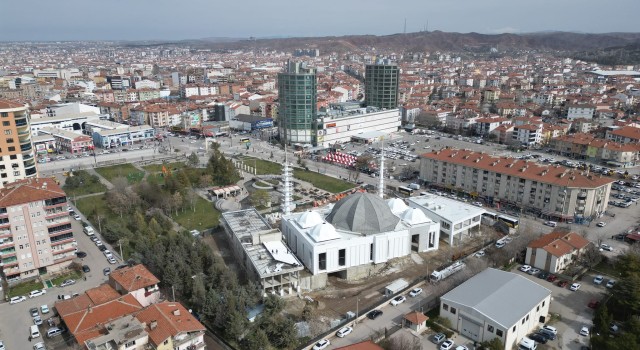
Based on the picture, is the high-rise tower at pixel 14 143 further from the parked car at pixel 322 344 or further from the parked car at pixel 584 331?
the parked car at pixel 584 331

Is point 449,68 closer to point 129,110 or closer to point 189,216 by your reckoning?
point 129,110

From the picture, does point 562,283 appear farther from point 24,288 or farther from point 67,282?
point 24,288

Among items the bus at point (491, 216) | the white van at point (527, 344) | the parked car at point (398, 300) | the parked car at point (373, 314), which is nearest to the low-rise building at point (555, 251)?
the bus at point (491, 216)

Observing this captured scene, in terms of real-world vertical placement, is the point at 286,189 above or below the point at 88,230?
above

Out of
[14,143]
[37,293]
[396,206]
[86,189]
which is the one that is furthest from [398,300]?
[86,189]

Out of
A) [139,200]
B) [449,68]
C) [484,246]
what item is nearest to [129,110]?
[139,200]
